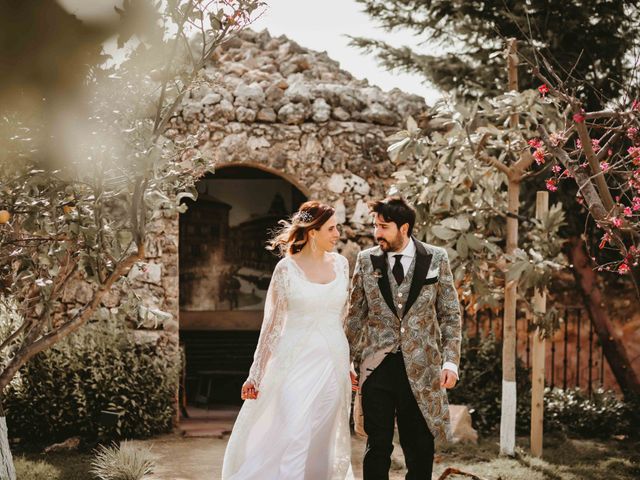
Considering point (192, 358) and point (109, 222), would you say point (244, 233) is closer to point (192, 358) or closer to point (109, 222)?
point (192, 358)

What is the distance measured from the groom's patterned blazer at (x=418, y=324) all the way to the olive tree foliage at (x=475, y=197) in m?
1.81

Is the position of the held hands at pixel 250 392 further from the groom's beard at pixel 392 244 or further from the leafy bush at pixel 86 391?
the leafy bush at pixel 86 391

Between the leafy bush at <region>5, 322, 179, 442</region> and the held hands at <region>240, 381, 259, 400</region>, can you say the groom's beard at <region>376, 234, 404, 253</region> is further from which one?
the leafy bush at <region>5, 322, 179, 442</region>

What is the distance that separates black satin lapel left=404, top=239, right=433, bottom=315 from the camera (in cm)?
432

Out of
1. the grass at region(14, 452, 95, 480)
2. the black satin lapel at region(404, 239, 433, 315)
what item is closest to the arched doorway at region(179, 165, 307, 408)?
the grass at region(14, 452, 95, 480)

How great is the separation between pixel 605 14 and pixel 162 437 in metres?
6.31

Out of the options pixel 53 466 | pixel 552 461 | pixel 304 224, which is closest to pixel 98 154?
pixel 304 224

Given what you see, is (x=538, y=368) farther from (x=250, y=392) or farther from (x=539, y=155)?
(x=250, y=392)

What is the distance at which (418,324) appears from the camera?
4.29 m

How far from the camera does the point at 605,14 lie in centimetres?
863

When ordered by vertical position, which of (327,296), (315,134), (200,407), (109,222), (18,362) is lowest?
(200,407)

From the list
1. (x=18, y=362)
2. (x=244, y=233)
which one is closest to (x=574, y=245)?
(x=244, y=233)

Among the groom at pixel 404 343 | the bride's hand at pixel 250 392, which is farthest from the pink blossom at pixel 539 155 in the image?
the bride's hand at pixel 250 392

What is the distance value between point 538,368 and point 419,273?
287 cm
